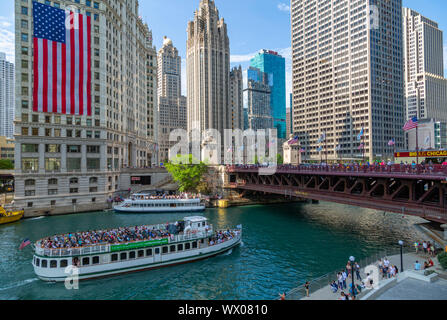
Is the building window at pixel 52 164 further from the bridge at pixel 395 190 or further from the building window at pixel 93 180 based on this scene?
the bridge at pixel 395 190

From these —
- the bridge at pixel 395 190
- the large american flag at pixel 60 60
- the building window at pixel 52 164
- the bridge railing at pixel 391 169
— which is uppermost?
the large american flag at pixel 60 60

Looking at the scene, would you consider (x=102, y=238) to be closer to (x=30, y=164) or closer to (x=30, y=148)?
(x=30, y=164)

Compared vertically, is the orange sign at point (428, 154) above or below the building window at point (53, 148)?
below

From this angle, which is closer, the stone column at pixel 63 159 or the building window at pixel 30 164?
the building window at pixel 30 164

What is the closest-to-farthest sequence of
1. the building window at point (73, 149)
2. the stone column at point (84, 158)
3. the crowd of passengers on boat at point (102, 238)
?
the crowd of passengers on boat at point (102, 238), the building window at point (73, 149), the stone column at point (84, 158)

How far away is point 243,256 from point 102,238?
18.9 meters

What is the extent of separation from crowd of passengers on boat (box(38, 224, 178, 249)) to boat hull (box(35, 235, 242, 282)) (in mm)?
3013

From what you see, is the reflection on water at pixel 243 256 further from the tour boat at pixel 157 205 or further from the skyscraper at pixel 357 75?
the skyscraper at pixel 357 75

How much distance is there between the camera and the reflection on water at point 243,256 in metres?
29.4

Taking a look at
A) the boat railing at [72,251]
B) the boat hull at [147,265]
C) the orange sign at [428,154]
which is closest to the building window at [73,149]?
the boat railing at [72,251]

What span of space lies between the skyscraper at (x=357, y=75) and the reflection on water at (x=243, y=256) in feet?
374

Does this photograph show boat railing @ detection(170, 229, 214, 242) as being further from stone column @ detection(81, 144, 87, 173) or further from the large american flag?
the large american flag

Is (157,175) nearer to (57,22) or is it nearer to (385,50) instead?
(57,22)

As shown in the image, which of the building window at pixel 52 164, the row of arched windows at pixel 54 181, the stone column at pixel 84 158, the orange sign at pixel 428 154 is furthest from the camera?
the stone column at pixel 84 158
